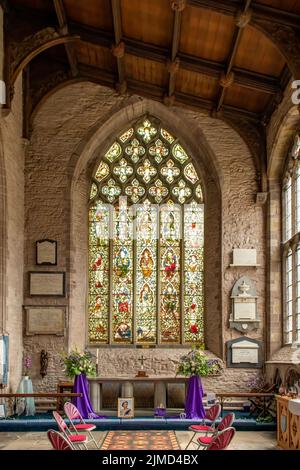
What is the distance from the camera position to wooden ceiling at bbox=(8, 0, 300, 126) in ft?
37.4

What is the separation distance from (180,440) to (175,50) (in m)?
6.45

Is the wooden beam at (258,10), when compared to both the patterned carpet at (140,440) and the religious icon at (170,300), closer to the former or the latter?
the patterned carpet at (140,440)

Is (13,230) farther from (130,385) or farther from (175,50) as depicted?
(175,50)

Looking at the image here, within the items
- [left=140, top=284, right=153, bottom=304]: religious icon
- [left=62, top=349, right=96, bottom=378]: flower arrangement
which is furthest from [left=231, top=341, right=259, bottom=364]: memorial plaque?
[left=62, top=349, right=96, bottom=378]: flower arrangement

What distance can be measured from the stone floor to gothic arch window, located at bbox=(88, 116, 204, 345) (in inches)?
155

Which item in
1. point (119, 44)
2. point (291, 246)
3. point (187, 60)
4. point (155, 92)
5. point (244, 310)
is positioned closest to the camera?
point (119, 44)

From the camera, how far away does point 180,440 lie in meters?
10.6

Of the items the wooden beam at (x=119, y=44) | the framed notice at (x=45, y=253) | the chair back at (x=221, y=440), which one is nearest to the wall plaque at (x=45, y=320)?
the framed notice at (x=45, y=253)

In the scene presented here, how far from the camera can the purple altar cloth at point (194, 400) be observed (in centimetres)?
1255

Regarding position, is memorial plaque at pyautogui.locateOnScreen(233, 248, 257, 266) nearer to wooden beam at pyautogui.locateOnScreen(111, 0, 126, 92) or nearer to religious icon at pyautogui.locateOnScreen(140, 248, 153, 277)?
religious icon at pyautogui.locateOnScreen(140, 248, 153, 277)

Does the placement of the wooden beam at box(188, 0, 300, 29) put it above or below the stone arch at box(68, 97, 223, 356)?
above

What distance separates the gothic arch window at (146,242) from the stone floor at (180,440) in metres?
3.93

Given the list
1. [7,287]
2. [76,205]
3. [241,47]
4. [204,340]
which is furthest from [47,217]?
[241,47]

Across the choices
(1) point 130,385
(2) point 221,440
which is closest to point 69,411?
(2) point 221,440
